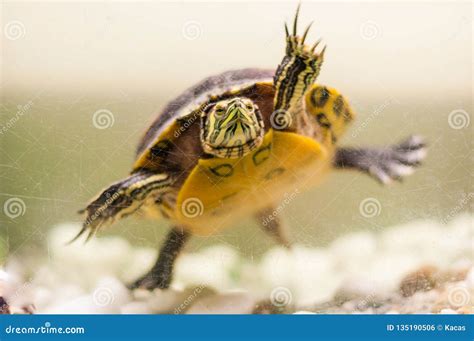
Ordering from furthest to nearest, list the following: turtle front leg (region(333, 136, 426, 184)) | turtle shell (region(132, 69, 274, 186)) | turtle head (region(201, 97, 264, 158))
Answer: turtle front leg (region(333, 136, 426, 184)) → turtle shell (region(132, 69, 274, 186)) → turtle head (region(201, 97, 264, 158))

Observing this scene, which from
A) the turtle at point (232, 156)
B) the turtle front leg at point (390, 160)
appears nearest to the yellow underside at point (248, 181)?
the turtle at point (232, 156)

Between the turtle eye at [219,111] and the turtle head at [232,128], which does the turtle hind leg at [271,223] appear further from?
the turtle eye at [219,111]

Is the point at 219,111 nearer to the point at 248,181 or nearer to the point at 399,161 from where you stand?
the point at 248,181

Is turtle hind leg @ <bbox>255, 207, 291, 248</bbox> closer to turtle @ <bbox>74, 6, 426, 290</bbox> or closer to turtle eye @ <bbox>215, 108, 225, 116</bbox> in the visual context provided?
turtle @ <bbox>74, 6, 426, 290</bbox>

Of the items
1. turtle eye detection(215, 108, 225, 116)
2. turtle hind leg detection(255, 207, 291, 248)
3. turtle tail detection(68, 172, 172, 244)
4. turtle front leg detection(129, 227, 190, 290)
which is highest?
turtle eye detection(215, 108, 225, 116)

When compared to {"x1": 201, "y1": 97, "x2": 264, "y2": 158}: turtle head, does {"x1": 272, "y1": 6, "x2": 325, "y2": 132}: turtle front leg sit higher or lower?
higher

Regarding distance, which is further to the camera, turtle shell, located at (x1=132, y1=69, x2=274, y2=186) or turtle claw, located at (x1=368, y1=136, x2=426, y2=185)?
turtle claw, located at (x1=368, y1=136, x2=426, y2=185)

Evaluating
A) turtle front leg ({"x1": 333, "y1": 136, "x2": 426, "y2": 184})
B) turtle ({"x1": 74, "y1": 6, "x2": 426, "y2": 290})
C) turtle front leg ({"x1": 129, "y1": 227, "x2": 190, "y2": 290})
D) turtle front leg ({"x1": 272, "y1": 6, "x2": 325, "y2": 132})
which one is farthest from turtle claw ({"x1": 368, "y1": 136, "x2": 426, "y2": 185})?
turtle front leg ({"x1": 129, "y1": 227, "x2": 190, "y2": 290})
